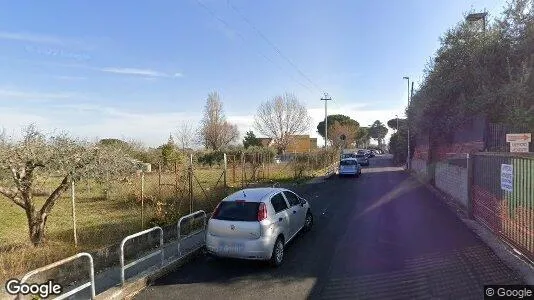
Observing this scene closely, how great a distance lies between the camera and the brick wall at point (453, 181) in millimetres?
14372

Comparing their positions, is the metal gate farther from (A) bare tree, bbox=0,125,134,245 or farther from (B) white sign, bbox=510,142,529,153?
(A) bare tree, bbox=0,125,134,245

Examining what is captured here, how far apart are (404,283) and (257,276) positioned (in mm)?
2558

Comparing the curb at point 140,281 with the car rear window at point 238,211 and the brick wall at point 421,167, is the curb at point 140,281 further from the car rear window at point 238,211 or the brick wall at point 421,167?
the brick wall at point 421,167

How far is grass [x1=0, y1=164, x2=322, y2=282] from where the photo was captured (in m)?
7.78

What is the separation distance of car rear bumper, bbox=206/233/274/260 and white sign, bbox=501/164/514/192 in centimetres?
539

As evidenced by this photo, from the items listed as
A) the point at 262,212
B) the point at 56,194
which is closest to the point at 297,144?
the point at 56,194

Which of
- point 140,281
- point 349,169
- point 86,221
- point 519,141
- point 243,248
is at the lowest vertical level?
point 140,281

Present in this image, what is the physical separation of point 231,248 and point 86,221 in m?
6.46

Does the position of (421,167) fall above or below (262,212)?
below

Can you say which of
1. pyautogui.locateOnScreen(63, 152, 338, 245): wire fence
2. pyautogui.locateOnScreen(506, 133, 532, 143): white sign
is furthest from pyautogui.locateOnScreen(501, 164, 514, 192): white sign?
pyautogui.locateOnScreen(63, 152, 338, 245): wire fence

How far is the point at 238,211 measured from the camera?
315 inches

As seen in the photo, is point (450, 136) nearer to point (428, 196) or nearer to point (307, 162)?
point (428, 196)

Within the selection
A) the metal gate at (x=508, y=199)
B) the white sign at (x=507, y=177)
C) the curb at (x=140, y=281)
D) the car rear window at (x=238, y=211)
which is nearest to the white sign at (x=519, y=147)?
the metal gate at (x=508, y=199)

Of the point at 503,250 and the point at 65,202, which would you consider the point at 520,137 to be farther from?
the point at 65,202
